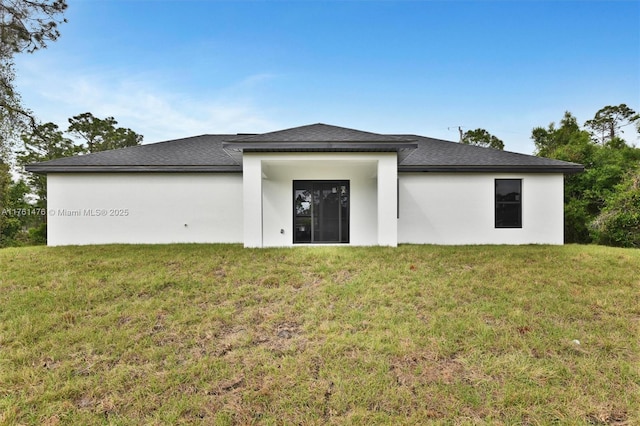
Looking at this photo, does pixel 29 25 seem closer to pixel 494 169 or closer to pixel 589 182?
pixel 494 169

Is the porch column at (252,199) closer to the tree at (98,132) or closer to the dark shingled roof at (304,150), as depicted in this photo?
the dark shingled roof at (304,150)

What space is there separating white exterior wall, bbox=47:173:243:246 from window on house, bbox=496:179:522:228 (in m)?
9.06

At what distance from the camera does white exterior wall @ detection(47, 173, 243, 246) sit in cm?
952

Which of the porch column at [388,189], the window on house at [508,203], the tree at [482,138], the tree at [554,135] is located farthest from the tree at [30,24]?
the tree at [482,138]

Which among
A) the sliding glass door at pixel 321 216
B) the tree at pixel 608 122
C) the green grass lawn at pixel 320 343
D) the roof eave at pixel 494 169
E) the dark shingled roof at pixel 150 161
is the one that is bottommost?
the green grass lawn at pixel 320 343

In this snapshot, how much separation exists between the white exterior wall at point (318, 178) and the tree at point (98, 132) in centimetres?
2591

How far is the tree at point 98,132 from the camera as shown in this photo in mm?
26155

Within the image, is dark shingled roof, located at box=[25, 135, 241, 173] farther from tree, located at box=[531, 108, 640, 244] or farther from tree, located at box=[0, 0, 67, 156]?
tree, located at box=[531, 108, 640, 244]

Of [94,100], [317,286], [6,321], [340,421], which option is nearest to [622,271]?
[317,286]

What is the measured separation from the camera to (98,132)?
2717cm

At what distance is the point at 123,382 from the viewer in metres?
3.12

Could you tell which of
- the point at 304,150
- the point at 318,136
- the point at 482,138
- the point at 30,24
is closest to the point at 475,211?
the point at 318,136

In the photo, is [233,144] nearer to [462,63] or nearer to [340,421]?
[340,421]

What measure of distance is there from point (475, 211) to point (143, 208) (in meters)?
11.5
